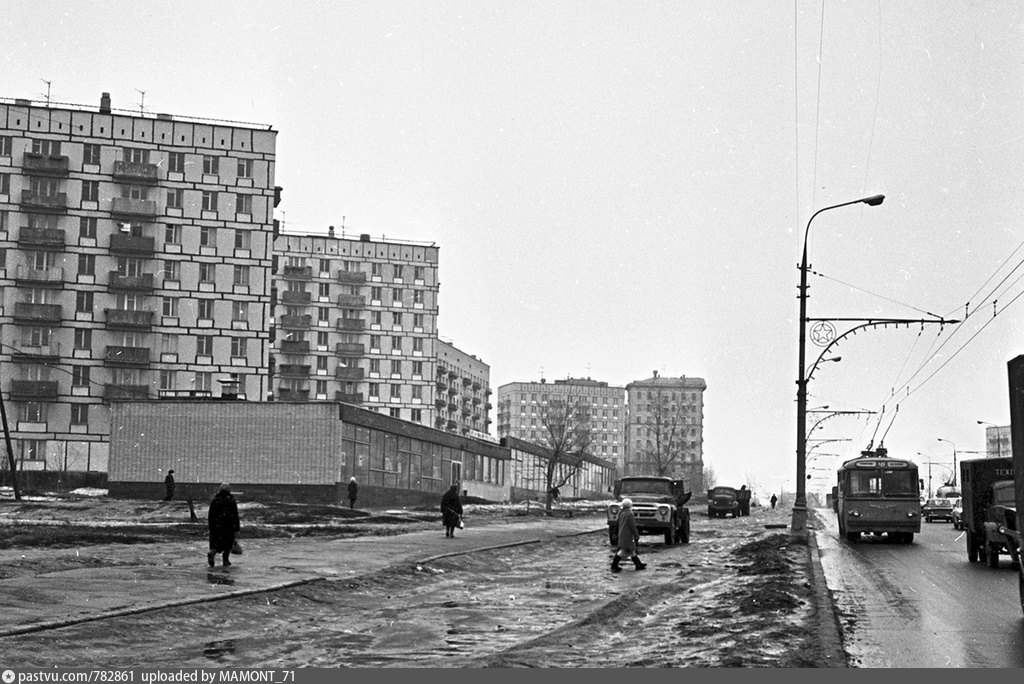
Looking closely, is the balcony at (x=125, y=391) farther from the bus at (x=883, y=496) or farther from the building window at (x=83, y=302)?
the bus at (x=883, y=496)

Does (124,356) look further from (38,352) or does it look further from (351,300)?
(351,300)

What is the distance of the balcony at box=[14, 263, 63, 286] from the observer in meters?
75.2

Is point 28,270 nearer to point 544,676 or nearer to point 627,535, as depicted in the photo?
point 627,535

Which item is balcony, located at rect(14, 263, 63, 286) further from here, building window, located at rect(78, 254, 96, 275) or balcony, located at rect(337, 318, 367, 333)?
balcony, located at rect(337, 318, 367, 333)

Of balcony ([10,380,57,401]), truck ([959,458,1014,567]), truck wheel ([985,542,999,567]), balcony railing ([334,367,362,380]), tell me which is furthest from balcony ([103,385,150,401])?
truck wheel ([985,542,999,567])

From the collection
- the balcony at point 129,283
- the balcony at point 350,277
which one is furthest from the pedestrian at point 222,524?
the balcony at point 350,277

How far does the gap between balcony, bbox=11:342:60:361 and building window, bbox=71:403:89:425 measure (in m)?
3.68

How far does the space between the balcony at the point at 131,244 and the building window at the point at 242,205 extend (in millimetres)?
6085

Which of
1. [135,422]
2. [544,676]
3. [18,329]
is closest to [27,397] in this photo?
[18,329]

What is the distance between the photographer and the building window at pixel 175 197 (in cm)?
7850

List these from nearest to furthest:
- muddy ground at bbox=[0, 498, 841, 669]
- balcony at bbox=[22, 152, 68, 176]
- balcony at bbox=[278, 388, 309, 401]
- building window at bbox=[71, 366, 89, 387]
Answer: muddy ground at bbox=[0, 498, 841, 669], building window at bbox=[71, 366, 89, 387], balcony at bbox=[22, 152, 68, 176], balcony at bbox=[278, 388, 309, 401]

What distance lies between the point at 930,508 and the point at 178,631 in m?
65.1

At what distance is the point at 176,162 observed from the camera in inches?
3088

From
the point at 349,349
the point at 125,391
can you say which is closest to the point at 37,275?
the point at 125,391
